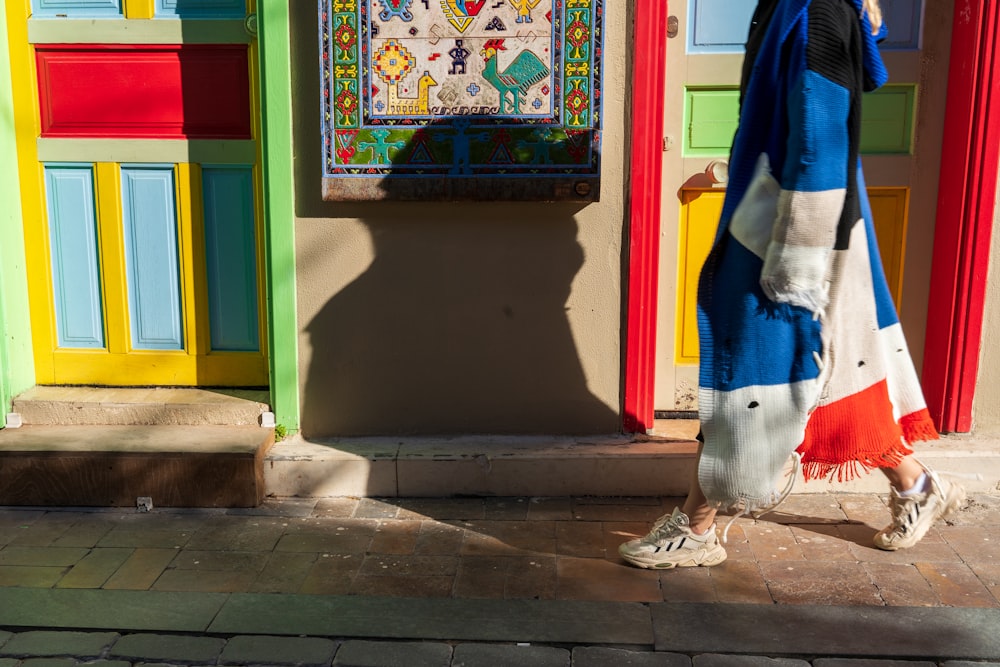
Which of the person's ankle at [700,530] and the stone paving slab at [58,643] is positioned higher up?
the person's ankle at [700,530]

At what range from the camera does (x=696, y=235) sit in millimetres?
4172

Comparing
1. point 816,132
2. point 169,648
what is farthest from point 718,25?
point 169,648

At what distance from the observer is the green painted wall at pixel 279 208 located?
385 centimetres

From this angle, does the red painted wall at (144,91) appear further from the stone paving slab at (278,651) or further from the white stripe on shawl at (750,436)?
the white stripe on shawl at (750,436)

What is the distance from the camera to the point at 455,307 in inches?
159

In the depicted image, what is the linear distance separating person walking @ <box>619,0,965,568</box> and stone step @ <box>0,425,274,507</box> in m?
1.83

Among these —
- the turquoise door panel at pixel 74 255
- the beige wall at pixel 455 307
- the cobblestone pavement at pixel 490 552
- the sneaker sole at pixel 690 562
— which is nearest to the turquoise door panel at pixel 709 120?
the beige wall at pixel 455 307

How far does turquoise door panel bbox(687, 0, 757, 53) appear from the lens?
13.1 feet

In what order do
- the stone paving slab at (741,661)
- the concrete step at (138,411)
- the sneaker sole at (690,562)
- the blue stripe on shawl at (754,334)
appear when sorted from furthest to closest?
1. the concrete step at (138,411)
2. the sneaker sole at (690,562)
3. the blue stripe on shawl at (754,334)
4. the stone paving slab at (741,661)

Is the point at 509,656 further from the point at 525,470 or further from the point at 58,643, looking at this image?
the point at 58,643

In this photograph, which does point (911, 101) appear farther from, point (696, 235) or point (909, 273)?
point (696, 235)

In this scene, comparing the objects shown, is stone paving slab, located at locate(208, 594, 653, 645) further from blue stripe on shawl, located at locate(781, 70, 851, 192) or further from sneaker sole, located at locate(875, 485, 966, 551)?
blue stripe on shawl, located at locate(781, 70, 851, 192)

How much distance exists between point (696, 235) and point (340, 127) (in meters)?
1.54

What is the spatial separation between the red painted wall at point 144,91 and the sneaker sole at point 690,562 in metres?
2.36
